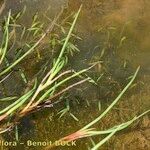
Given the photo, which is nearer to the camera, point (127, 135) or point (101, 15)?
point (127, 135)

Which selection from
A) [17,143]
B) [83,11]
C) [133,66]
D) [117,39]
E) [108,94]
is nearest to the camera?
[17,143]

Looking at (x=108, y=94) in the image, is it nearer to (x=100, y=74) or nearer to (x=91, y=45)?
(x=100, y=74)

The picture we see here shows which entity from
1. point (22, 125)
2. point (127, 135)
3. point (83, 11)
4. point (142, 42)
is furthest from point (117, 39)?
point (22, 125)

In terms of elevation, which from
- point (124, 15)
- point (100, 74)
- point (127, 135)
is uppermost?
point (124, 15)

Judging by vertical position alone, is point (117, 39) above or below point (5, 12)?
below

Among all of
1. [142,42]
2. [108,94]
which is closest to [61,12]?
[142,42]

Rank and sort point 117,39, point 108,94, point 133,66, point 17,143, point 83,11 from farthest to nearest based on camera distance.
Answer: point 83,11 → point 117,39 → point 133,66 → point 108,94 → point 17,143
